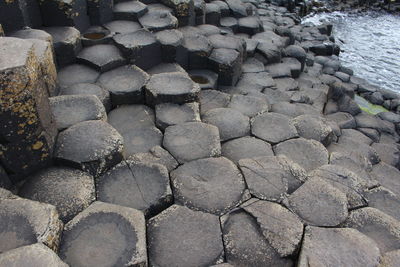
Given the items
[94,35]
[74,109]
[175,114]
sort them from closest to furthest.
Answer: [74,109], [175,114], [94,35]

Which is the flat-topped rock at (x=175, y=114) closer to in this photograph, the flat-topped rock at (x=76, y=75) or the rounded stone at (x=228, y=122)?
the rounded stone at (x=228, y=122)

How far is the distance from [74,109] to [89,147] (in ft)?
1.73

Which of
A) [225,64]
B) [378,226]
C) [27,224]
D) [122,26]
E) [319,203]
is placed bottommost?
[378,226]

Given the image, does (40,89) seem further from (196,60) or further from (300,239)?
(196,60)

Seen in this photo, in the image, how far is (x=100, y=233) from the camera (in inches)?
78.8

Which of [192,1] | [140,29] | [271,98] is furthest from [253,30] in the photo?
[140,29]

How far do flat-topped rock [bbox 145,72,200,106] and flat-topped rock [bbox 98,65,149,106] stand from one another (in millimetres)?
90

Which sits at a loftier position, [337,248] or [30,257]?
[30,257]

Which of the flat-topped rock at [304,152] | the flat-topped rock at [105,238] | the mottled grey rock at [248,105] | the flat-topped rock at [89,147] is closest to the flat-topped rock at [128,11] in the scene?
the mottled grey rock at [248,105]

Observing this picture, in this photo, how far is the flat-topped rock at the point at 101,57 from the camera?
3592 millimetres

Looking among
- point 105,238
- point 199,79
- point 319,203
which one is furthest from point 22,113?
point 199,79

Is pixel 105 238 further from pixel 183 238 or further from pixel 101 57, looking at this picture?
pixel 101 57

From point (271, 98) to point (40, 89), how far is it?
2.97 meters

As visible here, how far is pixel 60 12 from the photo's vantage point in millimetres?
3676
